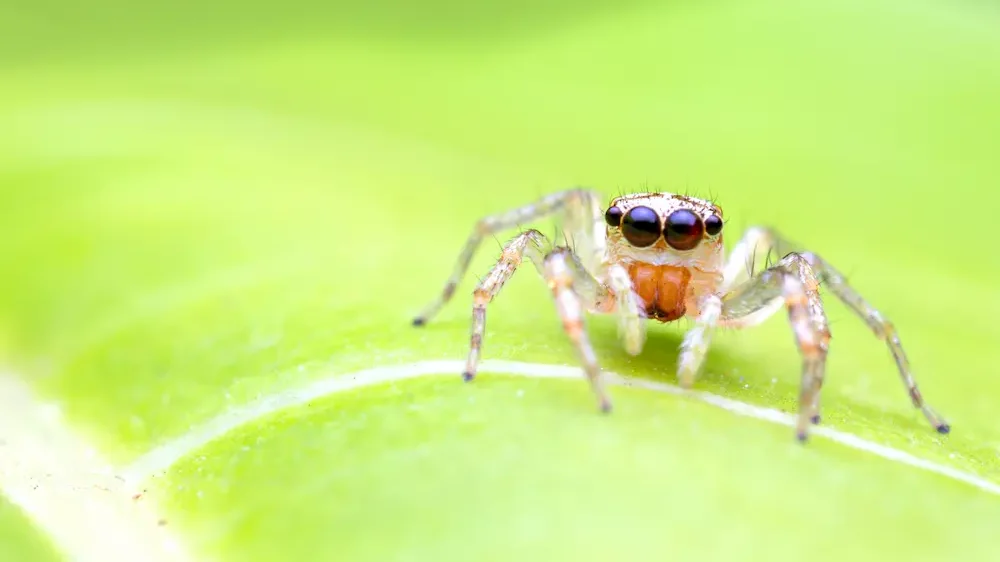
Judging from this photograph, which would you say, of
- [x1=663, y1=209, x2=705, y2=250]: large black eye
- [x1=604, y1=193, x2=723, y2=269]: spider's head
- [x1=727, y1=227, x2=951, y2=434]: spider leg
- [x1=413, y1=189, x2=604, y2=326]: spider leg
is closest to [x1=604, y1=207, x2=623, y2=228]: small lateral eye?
[x1=604, y1=193, x2=723, y2=269]: spider's head

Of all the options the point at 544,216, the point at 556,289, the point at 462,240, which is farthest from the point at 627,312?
the point at 462,240

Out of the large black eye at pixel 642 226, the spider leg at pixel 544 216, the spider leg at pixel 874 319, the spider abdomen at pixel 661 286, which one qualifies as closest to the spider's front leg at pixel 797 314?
the spider leg at pixel 874 319

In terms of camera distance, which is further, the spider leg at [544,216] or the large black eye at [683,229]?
the spider leg at [544,216]

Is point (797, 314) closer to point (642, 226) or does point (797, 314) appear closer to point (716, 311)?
point (716, 311)

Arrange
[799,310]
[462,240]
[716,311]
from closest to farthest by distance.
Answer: [799,310], [716,311], [462,240]

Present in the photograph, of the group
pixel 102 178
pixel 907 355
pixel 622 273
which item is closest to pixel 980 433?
pixel 907 355

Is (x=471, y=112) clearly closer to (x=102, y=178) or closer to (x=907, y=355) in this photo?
(x=102, y=178)

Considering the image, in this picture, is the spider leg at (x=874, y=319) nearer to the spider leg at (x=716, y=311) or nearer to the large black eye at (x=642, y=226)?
the spider leg at (x=716, y=311)
